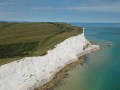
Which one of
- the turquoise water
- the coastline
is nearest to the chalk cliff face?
the coastline

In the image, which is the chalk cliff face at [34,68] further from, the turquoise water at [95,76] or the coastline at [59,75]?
the turquoise water at [95,76]

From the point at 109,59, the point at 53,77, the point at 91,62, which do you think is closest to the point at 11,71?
the point at 53,77

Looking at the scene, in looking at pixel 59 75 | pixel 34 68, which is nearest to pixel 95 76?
pixel 59 75

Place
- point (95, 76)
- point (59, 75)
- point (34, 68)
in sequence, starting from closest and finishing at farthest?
1. point (34, 68)
2. point (59, 75)
3. point (95, 76)

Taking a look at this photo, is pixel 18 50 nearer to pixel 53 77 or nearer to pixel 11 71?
pixel 53 77

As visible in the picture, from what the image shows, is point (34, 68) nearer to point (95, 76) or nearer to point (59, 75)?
point (59, 75)

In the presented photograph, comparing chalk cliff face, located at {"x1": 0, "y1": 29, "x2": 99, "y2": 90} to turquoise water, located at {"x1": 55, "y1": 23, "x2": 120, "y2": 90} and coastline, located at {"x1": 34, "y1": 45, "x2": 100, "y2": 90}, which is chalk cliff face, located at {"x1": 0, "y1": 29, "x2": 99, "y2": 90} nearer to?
coastline, located at {"x1": 34, "y1": 45, "x2": 100, "y2": 90}

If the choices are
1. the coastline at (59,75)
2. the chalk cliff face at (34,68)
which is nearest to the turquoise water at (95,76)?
the coastline at (59,75)

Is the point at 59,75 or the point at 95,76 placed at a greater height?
the point at 59,75
